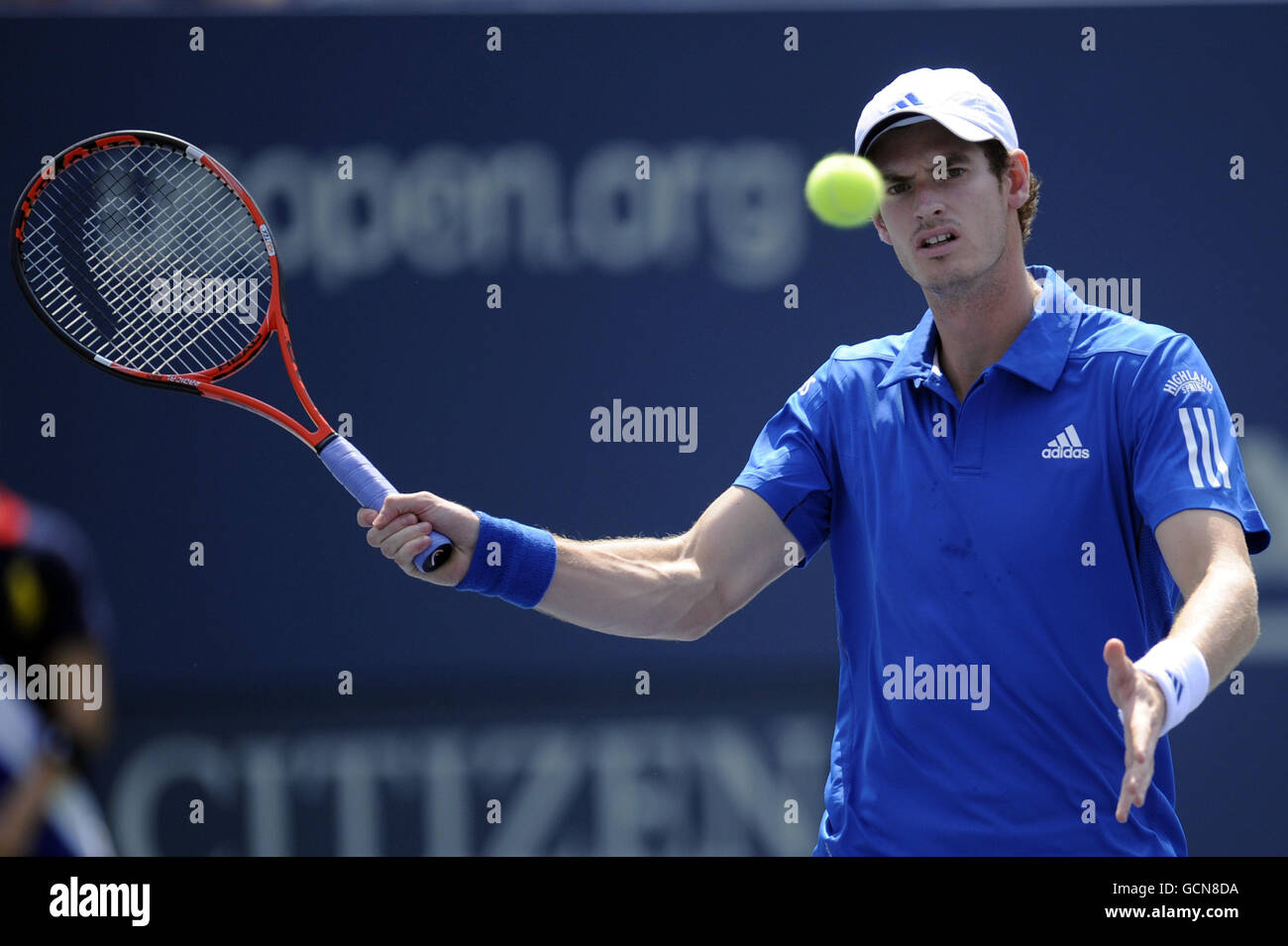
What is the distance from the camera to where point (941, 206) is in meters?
2.31

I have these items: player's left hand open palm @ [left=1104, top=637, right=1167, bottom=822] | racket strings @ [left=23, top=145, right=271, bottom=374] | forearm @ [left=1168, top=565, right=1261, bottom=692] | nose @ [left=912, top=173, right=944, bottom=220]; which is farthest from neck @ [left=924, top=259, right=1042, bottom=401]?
racket strings @ [left=23, top=145, right=271, bottom=374]

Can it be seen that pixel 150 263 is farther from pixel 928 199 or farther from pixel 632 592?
pixel 928 199

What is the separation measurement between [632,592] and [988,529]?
599 mm

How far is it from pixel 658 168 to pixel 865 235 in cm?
58

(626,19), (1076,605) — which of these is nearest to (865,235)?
(626,19)

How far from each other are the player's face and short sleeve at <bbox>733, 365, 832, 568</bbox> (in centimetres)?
23

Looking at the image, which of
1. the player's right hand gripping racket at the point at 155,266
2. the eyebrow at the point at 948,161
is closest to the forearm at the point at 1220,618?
the eyebrow at the point at 948,161

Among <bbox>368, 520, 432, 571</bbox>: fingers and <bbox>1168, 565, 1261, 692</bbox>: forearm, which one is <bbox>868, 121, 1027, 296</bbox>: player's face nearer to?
<bbox>1168, 565, 1261, 692</bbox>: forearm

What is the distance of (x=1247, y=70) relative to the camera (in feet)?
13.8

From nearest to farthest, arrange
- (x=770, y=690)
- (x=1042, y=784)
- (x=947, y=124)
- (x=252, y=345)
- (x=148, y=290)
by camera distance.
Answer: (x=1042, y=784) → (x=947, y=124) → (x=252, y=345) → (x=148, y=290) → (x=770, y=690)

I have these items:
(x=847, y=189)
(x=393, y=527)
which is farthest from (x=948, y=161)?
(x=393, y=527)

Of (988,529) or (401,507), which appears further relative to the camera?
(401,507)

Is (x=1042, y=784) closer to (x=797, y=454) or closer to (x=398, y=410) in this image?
(x=797, y=454)

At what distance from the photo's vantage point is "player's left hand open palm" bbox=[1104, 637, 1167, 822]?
175 cm
